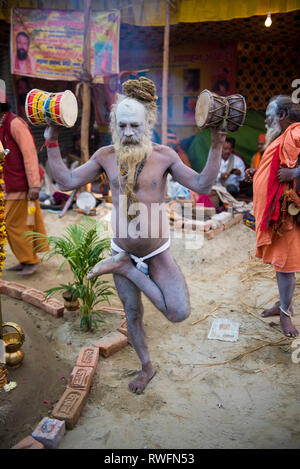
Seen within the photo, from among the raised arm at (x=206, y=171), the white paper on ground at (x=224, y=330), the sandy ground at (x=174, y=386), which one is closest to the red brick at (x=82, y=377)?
the sandy ground at (x=174, y=386)

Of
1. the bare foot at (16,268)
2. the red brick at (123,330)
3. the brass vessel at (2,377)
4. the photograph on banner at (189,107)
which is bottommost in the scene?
the red brick at (123,330)

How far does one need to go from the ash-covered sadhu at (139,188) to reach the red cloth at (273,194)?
4.04 ft

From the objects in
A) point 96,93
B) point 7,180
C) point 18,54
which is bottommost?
point 7,180

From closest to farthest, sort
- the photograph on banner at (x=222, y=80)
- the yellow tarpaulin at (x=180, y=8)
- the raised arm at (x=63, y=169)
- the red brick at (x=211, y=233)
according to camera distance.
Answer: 1. the raised arm at (x=63, y=169)
2. the red brick at (x=211, y=233)
3. the yellow tarpaulin at (x=180, y=8)
4. the photograph on banner at (x=222, y=80)

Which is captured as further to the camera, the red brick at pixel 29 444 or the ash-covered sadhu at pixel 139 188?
the ash-covered sadhu at pixel 139 188

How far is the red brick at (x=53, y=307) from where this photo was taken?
163 inches

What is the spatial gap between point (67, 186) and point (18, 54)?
19.0 ft

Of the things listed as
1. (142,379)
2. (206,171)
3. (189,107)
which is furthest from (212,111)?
(189,107)

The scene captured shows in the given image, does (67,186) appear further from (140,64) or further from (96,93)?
(140,64)

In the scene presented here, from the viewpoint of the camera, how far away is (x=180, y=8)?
7.24 meters

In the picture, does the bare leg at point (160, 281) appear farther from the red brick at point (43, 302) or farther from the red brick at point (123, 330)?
the red brick at point (43, 302)

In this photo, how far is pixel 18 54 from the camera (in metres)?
7.55

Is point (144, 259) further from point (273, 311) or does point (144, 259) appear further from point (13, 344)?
point (273, 311)

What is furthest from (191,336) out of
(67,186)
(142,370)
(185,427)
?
(67,186)
